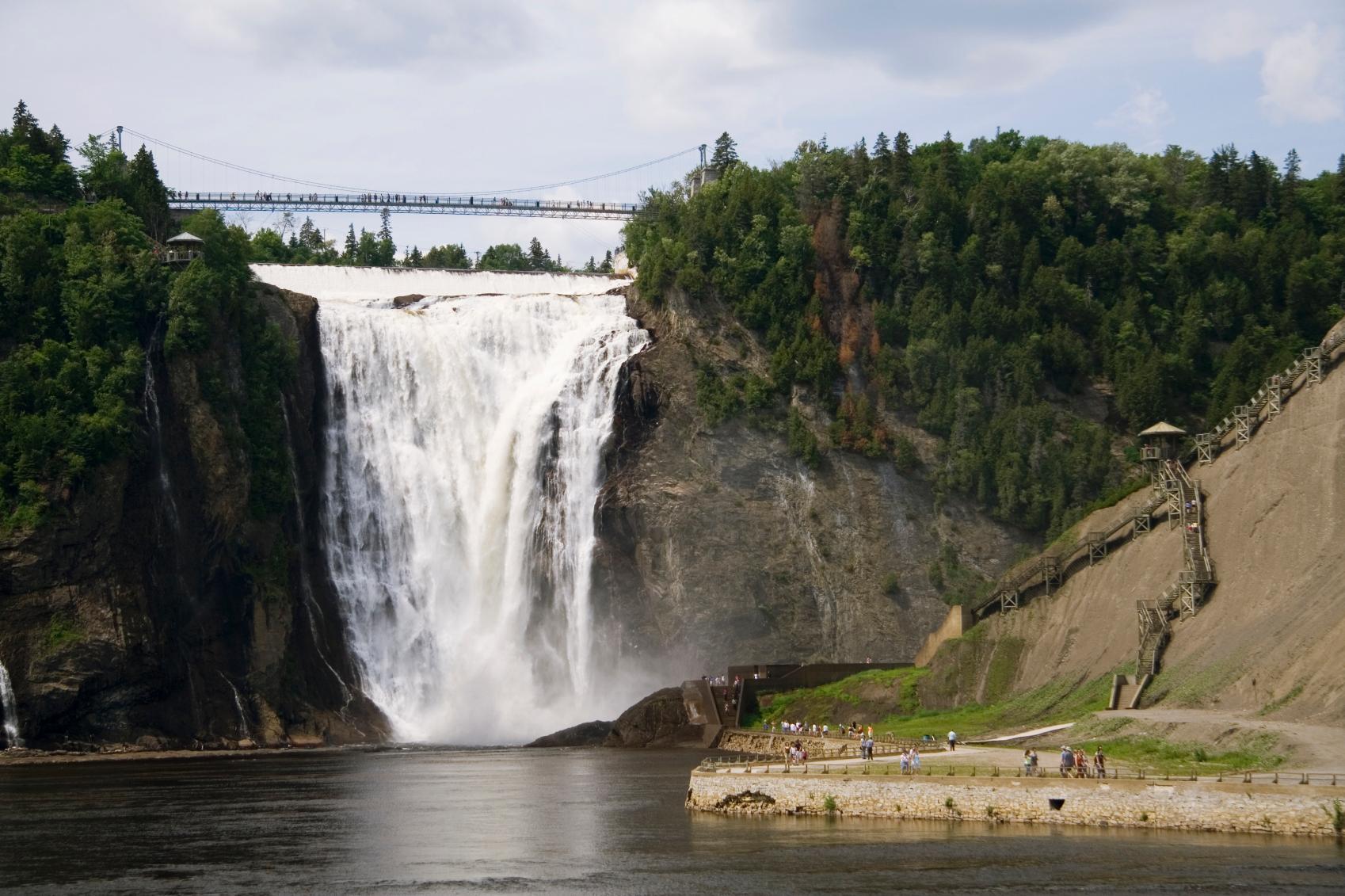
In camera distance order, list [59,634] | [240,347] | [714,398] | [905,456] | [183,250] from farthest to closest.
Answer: [714,398] < [905,456] < [240,347] < [183,250] < [59,634]

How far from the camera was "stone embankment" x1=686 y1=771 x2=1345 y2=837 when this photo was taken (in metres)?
49.1

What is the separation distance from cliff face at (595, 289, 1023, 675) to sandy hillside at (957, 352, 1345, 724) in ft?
68.1

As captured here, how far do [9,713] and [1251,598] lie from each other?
5844cm

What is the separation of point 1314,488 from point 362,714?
179ft

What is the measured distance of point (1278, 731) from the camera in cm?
5731

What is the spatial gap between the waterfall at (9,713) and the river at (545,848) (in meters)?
16.7

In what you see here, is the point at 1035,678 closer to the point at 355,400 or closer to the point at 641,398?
the point at 641,398

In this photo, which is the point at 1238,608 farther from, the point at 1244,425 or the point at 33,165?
the point at 33,165

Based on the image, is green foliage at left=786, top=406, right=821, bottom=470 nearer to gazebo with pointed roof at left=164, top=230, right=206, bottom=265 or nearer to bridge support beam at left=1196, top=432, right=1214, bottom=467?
bridge support beam at left=1196, top=432, right=1214, bottom=467

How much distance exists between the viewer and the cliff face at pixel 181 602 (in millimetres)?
91375

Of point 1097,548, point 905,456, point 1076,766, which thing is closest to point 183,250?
point 905,456

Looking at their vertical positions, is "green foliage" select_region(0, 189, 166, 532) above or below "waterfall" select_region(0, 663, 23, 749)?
above

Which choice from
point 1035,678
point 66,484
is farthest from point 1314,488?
point 66,484

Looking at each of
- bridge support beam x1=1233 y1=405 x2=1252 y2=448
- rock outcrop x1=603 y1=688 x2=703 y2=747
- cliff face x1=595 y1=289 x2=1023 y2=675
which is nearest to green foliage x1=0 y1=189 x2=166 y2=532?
cliff face x1=595 y1=289 x2=1023 y2=675
